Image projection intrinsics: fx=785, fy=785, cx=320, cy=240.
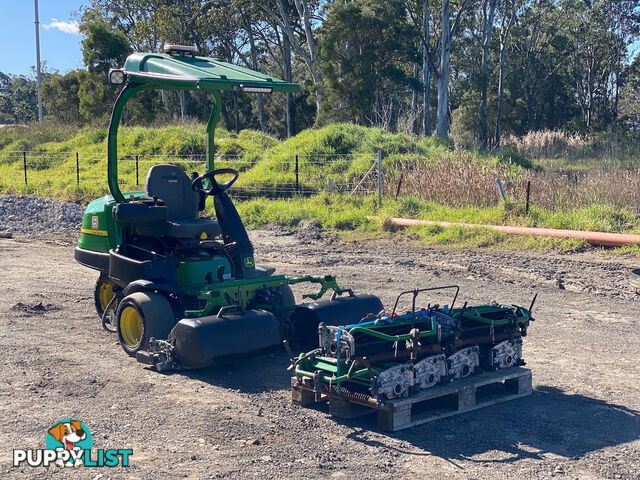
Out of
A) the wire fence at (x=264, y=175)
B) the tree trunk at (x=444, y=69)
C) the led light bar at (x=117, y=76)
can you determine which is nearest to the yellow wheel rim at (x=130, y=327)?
the led light bar at (x=117, y=76)

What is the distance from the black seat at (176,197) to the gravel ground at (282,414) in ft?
4.44

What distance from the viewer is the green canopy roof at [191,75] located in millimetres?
6750

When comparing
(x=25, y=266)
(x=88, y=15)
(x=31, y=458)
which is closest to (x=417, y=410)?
(x=31, y=458)

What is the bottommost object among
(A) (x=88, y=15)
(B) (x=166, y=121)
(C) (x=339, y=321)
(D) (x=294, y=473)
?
(D) (x=294, y=473)

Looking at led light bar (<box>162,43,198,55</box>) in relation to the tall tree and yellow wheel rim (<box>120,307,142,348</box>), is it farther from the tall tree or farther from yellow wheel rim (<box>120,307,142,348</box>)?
the tall tree

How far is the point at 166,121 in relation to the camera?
40.9 metres

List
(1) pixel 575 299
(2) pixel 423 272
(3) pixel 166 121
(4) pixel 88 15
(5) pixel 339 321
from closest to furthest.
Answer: (5) pixel 339 321 → (1) pixel 575 299 → (2) pixel 423 272 → (3) pixel 166 121 → (4) pixel 88 15

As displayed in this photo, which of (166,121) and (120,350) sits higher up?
(166,121)

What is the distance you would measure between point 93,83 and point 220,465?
41304 millimetres

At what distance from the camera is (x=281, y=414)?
594cm

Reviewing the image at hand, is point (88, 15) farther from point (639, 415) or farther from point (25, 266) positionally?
point (639, 415)

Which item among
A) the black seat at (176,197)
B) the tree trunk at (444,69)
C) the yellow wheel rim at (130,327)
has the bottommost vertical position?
the yellow wheel rim at (130,327)

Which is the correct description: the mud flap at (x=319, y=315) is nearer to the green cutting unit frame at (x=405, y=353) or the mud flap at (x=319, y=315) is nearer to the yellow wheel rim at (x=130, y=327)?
the green cutting unit frame at (x=405, y=353)

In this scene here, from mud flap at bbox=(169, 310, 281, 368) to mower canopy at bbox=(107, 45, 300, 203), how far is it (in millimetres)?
1877
